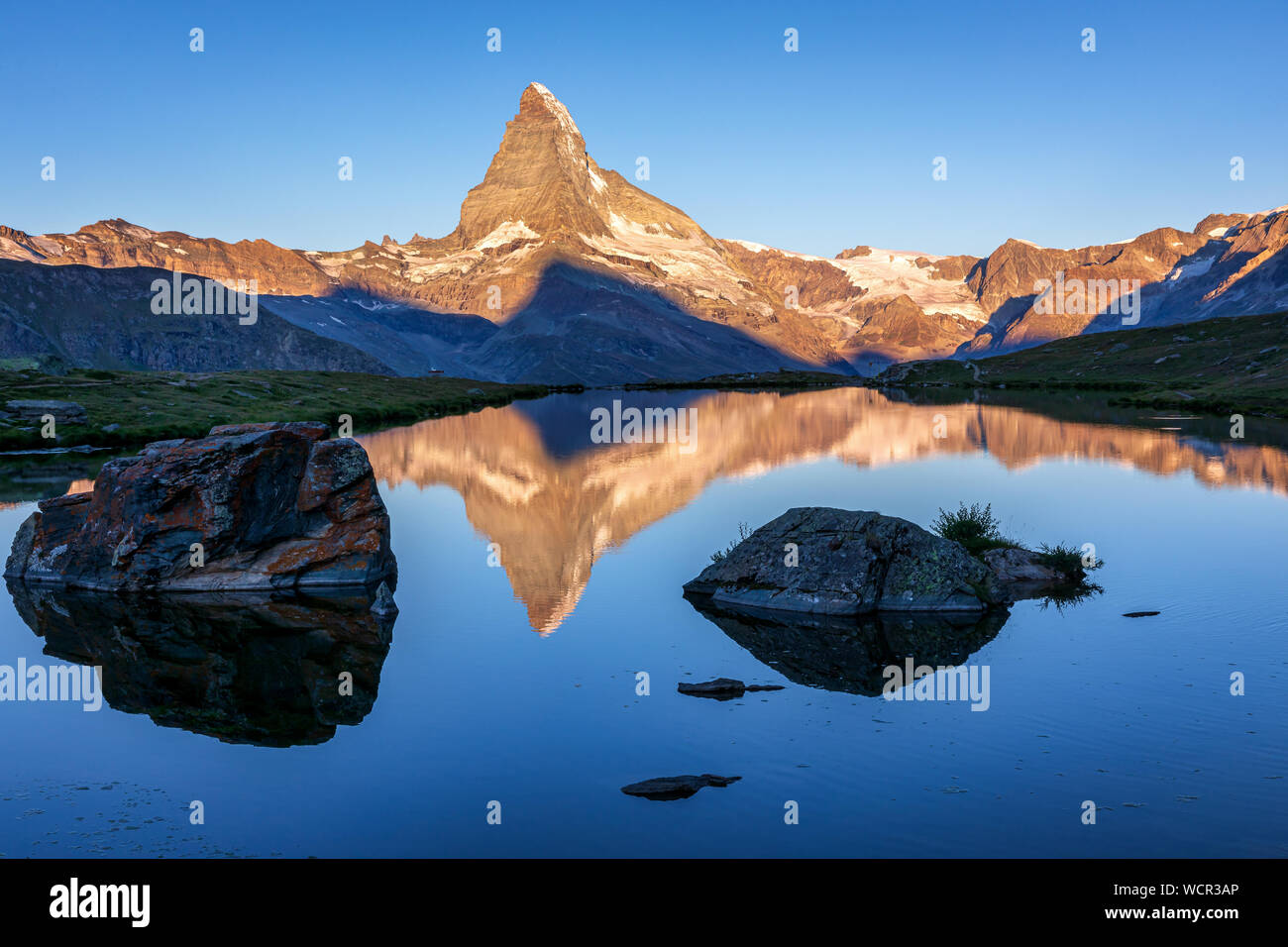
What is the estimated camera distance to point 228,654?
75.4ft

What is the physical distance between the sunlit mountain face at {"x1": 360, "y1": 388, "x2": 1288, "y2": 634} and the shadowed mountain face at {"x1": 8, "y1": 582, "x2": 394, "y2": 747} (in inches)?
203

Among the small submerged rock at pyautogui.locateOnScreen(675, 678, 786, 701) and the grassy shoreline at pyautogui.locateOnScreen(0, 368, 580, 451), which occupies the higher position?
the grassy shoreline at pyautogui.locateOnScreen(0, 368, 580, 451)

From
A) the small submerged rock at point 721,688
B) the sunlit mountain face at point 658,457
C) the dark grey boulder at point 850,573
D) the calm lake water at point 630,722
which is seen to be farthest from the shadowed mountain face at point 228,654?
the dark grey boulder at point 850,573

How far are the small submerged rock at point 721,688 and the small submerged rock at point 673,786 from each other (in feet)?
12.7

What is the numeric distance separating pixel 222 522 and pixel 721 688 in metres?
17.2

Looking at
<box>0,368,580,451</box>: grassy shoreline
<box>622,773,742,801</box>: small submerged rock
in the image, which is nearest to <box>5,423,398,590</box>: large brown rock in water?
<box>622,773,742,801</box>: small submerged rock

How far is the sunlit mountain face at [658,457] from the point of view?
38094mm

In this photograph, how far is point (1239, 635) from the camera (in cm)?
2317

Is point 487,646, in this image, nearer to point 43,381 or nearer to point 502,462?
point 502,462

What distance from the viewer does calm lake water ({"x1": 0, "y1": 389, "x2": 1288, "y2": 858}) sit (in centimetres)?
1382

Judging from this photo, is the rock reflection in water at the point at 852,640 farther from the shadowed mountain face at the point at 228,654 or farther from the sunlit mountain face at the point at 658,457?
the shadowed mountain face at the point at 228,654

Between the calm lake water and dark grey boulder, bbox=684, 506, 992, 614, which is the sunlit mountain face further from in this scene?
dark grey boulder, bbox=684, 506, 992, 614

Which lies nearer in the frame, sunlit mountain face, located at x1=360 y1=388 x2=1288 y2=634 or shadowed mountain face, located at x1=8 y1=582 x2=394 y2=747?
shadowed mountain face, located at x1=8 y1=582 x2=394 y2=747
